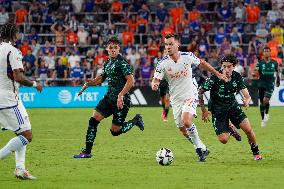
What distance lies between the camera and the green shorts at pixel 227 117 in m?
14.5

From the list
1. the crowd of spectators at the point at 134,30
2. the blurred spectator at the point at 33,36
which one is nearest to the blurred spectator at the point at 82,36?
the crowd of spectators at the point at 134,30

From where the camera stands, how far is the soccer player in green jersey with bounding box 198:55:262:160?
1435cm

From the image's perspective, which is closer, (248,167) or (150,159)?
(248,167)

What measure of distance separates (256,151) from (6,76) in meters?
5.04

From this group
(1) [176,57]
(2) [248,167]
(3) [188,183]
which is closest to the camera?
(3) [188,183]

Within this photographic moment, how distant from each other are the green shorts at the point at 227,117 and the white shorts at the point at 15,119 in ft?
14.2

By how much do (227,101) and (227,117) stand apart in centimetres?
29

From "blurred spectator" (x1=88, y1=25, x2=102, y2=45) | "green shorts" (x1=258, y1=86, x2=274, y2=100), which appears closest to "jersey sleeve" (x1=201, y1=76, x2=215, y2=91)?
"green shorts" (x1=258, y1=86, x2=274, y2=100)

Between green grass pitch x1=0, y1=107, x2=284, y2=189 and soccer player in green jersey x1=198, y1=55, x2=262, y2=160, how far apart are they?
0.51 m

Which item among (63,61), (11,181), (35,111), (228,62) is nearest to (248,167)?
(228,62)

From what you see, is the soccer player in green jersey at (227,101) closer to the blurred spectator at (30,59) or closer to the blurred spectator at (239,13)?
the blurred spectator at (30,59)

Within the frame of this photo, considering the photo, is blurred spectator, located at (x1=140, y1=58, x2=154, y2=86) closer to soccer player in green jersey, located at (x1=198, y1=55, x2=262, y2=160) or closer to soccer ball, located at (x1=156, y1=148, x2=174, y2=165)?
soccer player in green jersey, located at (x1=198, y1=55, x2=262, y2=160)

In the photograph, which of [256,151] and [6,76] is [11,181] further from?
[256,151]

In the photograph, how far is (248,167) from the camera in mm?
13250
